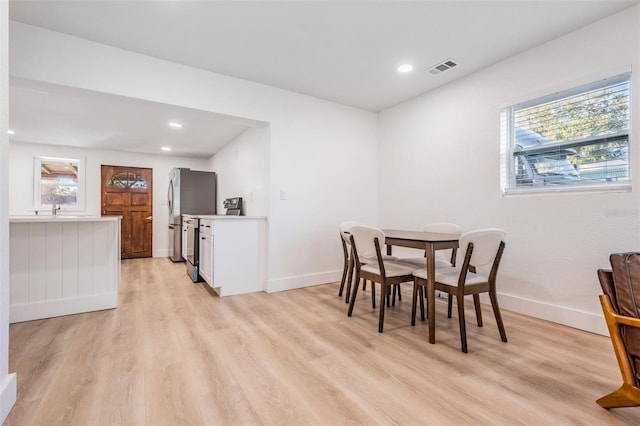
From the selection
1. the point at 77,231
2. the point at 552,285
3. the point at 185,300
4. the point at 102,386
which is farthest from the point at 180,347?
the point at 552,285

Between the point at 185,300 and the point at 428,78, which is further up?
the point at 428,78

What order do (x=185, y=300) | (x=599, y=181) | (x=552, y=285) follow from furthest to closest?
(x=185, y=300) < (x=552, y=285) < (x=599, y=181)

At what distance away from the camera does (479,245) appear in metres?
2.02

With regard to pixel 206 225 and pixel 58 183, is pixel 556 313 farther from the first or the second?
pixel 58 183

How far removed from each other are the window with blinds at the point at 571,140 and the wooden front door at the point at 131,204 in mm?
6480

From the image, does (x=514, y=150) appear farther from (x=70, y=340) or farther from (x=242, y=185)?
(x=70, y=340)

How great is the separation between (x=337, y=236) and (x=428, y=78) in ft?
7.19

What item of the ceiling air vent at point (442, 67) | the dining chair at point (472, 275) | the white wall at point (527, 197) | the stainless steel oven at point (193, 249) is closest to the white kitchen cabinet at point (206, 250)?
the stainless steel oven at point (193, 249)

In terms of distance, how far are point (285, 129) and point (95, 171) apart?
463 centimetres

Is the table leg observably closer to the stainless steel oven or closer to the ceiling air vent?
the ceiling air vent

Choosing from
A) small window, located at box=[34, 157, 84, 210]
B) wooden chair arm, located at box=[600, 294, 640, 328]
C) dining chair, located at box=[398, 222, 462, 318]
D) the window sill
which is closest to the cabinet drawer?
dining chair, located at box=[398, 222, 462, 318]

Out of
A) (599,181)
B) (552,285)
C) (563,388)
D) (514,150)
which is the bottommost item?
(563,388)

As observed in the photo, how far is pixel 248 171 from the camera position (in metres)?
4.30

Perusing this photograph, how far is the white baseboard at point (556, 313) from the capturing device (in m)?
2.24
